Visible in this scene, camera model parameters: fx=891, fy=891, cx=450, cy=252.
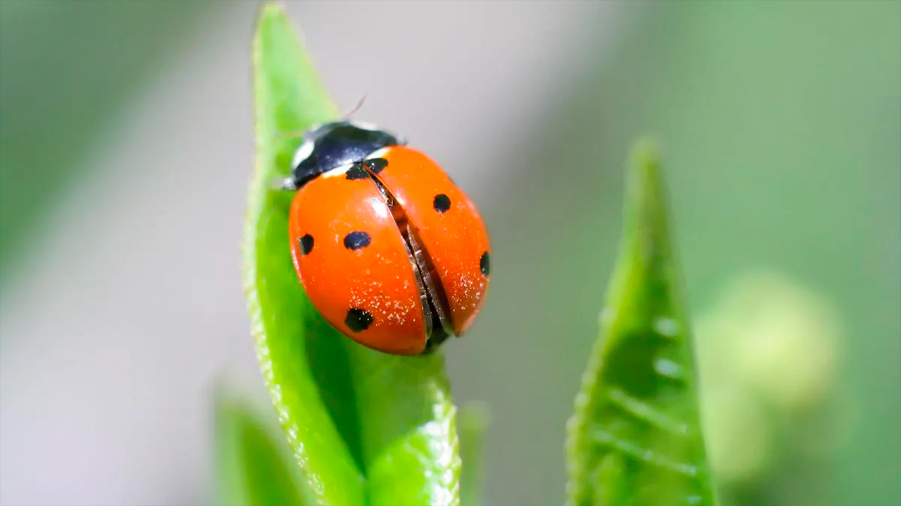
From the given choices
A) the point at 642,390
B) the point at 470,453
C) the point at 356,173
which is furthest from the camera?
the point at 356,173

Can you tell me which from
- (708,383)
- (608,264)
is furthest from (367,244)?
(608,264)

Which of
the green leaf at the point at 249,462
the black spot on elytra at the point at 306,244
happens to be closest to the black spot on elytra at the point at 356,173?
the black spot on elytra at the point at 306,244

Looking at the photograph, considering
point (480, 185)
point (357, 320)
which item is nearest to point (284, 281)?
point (357, 320)

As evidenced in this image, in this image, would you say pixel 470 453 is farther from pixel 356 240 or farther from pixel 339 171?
pixel 339 171

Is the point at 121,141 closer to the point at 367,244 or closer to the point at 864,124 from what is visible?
the point at 367,244

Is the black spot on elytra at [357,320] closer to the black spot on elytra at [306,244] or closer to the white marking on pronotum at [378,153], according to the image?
the black spot on elytra at [306,244]

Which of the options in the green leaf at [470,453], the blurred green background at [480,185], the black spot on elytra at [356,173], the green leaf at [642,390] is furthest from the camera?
the blurred green background at [480,185]

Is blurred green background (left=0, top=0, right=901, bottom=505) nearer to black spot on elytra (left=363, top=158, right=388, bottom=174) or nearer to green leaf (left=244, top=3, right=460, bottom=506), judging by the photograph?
black spot on elytra (left=363, top=158, right=388, bottom=174)
